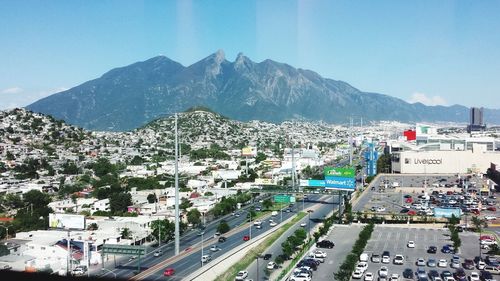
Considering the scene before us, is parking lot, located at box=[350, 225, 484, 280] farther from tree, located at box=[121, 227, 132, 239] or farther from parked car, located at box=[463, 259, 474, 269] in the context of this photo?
tree, located at box=[121, 227, 132, 239]

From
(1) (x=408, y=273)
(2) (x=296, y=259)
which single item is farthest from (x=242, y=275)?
(1) (x=408, y=273)

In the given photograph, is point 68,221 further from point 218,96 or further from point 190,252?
point 218,96

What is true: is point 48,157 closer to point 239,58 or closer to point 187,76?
point 187,76

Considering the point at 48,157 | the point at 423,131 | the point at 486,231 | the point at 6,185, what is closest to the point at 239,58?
the point at 423,131

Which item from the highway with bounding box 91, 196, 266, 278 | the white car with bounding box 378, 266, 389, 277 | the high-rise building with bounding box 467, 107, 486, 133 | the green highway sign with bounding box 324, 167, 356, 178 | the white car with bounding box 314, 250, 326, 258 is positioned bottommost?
the highway with bounding box 91, 196, 266, 278

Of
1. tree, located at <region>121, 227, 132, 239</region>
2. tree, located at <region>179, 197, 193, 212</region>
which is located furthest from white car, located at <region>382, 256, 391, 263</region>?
tree, located at <region>179, 197, 193, 212</region>

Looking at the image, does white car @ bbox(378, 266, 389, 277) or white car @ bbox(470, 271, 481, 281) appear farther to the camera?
white car @ bbox(378, 266, 389, 277)

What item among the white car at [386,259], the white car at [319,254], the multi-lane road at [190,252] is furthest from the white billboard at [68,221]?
the white car at [386,259]
